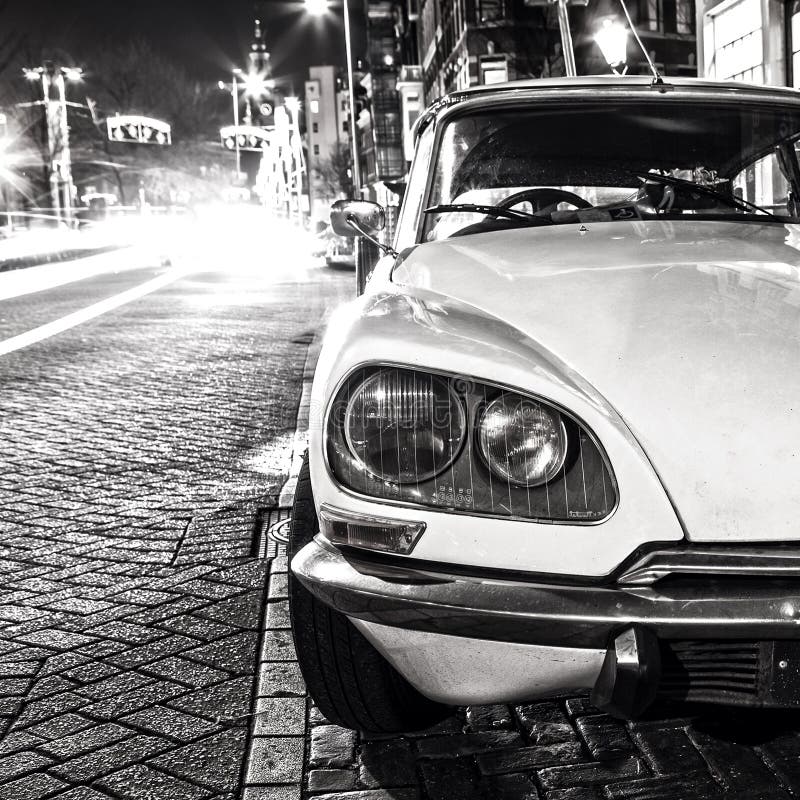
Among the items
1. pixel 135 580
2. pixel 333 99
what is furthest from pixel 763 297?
pixel 333 99

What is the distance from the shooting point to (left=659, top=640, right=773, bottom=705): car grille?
1952 mm

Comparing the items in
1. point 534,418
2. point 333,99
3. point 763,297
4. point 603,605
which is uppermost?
point 333,99

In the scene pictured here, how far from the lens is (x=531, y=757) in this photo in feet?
8.64

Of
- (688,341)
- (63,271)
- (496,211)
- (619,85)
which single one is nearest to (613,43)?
(619,85)

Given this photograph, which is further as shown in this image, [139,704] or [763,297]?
[139,704]

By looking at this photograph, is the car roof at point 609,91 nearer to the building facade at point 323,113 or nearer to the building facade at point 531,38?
the building facade at point 531,38

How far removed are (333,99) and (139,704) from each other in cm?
14809

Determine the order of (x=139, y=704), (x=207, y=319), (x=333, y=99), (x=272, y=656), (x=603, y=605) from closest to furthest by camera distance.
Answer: (x=603, y=605)
(x=139, y=704)
(x=272, y=656)
(x=207, y=319)
(x=333, y=99)

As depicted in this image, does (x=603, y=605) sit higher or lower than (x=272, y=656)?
higher

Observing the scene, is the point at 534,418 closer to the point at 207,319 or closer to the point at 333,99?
the point at 207,319

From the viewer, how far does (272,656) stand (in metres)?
3.27

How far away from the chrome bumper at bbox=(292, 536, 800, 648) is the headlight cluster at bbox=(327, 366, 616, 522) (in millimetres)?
147

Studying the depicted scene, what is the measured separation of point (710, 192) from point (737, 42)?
13389mm

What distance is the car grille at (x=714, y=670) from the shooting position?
6.40 feet
